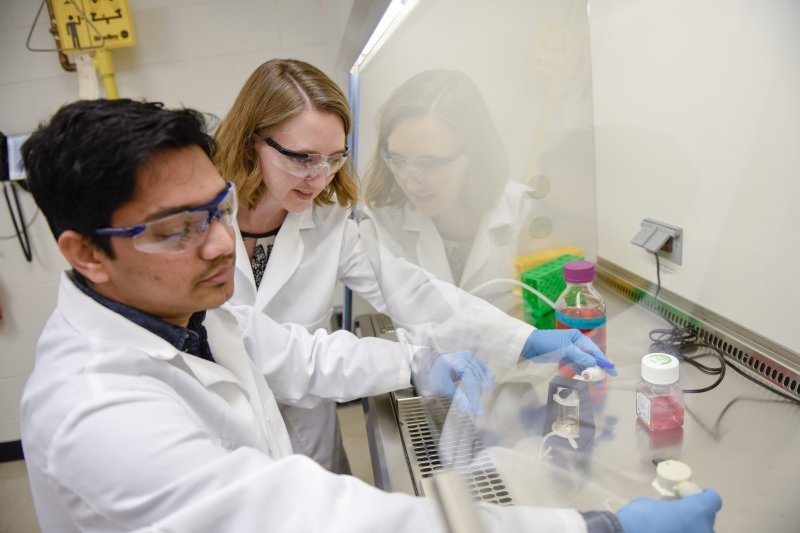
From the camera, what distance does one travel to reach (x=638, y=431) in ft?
2.61

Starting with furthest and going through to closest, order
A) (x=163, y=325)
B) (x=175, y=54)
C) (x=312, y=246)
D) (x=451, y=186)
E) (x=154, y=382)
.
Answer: (x=175, y=54) < (x=312, y=246) < (x=451, y=186) < (x=163, y=325) < (x=154, y=382)

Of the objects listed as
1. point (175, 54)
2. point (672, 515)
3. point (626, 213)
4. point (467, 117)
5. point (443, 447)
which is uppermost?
point (175, 54)

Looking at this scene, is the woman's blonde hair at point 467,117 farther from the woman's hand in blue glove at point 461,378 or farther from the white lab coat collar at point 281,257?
the white lab coat collar at point 281,257

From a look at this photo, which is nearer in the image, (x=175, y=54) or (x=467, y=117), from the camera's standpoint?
(x=467, y=117)

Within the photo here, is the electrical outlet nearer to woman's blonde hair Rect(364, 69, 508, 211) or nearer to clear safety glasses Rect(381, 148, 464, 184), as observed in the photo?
woman's blonde hair Rect(364, 69, 508, 211)

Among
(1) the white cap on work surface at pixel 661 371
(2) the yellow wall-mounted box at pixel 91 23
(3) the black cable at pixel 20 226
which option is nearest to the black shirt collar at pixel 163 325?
(1) the white cap on work surface at pixel 661 371

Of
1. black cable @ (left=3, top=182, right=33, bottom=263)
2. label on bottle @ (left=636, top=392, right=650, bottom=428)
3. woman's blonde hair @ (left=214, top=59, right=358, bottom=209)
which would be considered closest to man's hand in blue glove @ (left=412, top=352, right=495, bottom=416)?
label on bottle @ (left=636, top=392, right=650, bottom=428)

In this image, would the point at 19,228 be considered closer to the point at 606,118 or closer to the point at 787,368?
the point at 606,118

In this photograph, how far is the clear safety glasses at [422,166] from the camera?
2.96 feet

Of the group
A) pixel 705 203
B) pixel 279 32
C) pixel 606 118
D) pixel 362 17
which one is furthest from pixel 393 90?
pixel 279 32

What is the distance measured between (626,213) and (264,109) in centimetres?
93

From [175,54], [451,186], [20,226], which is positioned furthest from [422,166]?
[20,226]

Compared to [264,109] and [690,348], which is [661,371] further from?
[264,109]

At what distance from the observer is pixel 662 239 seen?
119 centimetres
